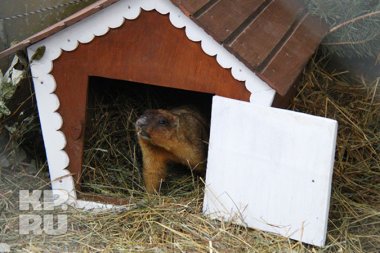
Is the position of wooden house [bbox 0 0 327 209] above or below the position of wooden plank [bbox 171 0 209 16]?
below

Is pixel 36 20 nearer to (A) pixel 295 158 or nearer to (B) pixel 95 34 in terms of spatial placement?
(B) pixel 95 34

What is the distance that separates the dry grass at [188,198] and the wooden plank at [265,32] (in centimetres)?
50

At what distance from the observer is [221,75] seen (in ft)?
12.6

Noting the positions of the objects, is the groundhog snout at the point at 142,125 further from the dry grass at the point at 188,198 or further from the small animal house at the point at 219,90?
the dry grass at the point at 188,198

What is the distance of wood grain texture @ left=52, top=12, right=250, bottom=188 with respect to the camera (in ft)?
12.6

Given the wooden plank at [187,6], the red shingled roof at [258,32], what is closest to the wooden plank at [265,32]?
the red shingled roof at [258,32]

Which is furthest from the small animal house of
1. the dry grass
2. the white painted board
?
the dry grass

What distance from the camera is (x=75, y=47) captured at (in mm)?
4051

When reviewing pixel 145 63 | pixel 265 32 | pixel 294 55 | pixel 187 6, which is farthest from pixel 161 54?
pixel 294 55

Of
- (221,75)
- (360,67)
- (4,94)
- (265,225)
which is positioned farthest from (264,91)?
(4,94)

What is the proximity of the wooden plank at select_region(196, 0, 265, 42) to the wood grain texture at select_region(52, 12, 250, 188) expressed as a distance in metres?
0.15

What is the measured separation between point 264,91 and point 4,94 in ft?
5.94

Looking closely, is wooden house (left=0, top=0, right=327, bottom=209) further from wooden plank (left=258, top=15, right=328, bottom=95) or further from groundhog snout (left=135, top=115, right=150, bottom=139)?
groundhog snout (left=135, top=115, right=150, bottom=139)

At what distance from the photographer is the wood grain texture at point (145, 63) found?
385 cm
